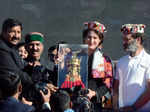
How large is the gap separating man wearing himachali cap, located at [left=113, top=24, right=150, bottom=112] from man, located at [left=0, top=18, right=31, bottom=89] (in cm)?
86

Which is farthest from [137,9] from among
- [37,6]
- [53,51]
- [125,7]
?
[53,51]

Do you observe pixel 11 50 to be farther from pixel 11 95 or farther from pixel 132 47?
pixel 132 47

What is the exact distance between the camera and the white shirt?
10.6 ft

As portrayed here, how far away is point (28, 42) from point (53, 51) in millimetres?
378

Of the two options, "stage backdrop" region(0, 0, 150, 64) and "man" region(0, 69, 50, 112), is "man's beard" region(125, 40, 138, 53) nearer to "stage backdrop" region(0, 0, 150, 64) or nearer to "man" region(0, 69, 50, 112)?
"man" region(0, 69, 50, 112)

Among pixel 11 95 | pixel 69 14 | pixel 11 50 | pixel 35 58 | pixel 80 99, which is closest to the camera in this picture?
pixel 11 95

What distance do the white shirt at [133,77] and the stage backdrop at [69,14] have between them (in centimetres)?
331

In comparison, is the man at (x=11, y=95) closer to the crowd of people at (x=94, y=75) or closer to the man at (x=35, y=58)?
the crowd of people at (x=94, y=75)

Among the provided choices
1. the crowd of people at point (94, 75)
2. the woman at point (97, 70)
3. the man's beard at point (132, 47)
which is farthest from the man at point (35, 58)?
the man's beard at point (132, 47)

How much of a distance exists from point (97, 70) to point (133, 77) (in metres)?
0.33

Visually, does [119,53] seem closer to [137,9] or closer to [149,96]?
[137,9]

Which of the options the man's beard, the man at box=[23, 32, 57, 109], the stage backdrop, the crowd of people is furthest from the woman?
the stage backdrop

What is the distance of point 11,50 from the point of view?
3.19 metres

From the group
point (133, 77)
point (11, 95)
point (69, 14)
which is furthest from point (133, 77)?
point (69, 14)
